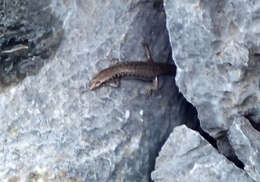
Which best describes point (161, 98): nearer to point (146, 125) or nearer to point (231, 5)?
point (146, 125)

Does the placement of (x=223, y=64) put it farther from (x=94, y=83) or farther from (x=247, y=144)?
(x=94, y=83)

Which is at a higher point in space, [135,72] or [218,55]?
[218,55]

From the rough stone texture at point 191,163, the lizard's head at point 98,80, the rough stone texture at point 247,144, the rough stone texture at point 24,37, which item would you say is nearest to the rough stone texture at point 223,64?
the rough stone texture at point 247,144

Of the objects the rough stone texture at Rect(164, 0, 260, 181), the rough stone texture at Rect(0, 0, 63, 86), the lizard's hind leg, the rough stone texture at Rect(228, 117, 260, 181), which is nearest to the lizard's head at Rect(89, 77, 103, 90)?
the rough stone texture at Rect(0, 0, 63, 86)

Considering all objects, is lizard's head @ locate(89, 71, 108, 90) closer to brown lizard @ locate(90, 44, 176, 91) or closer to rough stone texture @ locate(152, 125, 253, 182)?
brown lizard @ locate(90, 44, 176, 91)

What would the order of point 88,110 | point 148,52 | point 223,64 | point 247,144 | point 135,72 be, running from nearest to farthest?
1. point 247,144
2. point 223,64
3. point 88,110
4. point 135,72
5. point 148,52

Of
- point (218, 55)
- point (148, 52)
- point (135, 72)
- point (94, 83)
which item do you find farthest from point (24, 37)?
point (218, 55)
